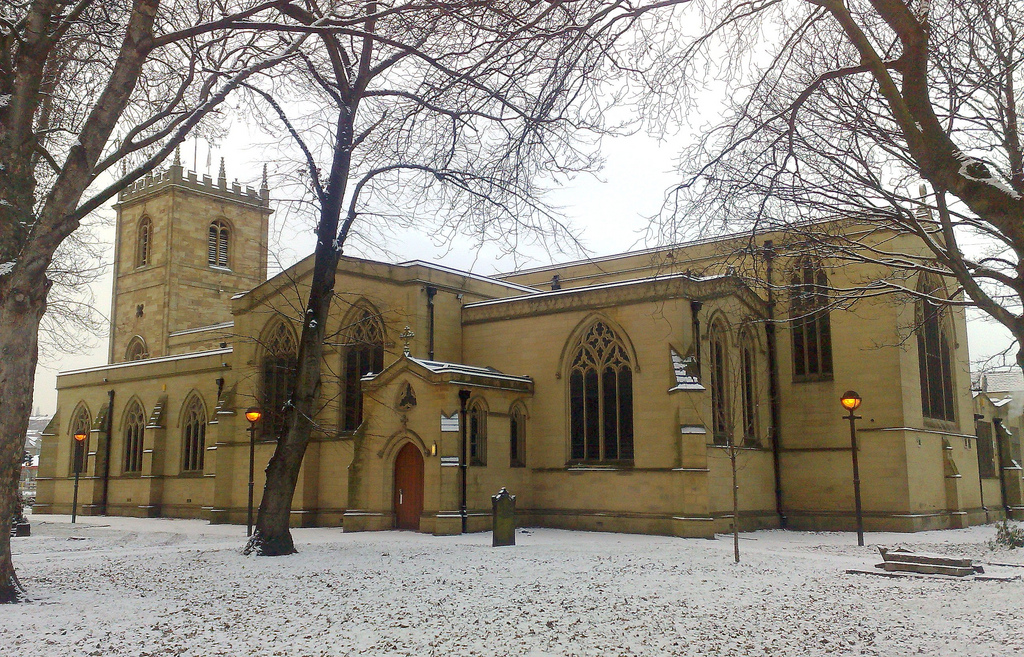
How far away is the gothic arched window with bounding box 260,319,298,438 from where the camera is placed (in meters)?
29.8

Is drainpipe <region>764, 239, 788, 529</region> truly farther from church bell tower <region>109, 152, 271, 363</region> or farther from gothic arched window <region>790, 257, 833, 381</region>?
church bell tower <region>109, 152, 271, 363</region>

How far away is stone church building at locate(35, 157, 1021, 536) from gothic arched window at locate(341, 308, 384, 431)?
0.08 m

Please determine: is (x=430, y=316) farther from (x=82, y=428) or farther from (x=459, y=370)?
(x=82, y=428)

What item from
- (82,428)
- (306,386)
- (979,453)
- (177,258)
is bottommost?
(979,453)

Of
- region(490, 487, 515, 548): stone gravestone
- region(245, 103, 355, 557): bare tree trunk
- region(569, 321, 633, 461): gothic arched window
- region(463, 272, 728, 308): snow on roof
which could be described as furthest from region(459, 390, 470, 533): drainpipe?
region(245, 103, 355, 557): bare tree trunk

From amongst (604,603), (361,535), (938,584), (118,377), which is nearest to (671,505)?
(361,535)

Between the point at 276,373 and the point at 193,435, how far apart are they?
7.47m

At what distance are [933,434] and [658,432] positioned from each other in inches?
405

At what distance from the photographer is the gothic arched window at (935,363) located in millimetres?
27641

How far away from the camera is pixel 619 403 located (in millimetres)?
24438

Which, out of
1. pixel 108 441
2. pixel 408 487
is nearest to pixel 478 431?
pixel 408 487

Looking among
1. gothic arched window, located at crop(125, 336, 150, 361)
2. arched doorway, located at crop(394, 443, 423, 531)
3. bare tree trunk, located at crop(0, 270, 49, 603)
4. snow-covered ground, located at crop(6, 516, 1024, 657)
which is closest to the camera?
snow-covered ground, located at crop(6, 516, 1024, 657)

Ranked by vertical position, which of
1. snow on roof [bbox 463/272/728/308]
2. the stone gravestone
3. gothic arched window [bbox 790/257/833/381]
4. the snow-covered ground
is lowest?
the snow-covered ground

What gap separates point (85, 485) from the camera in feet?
127
